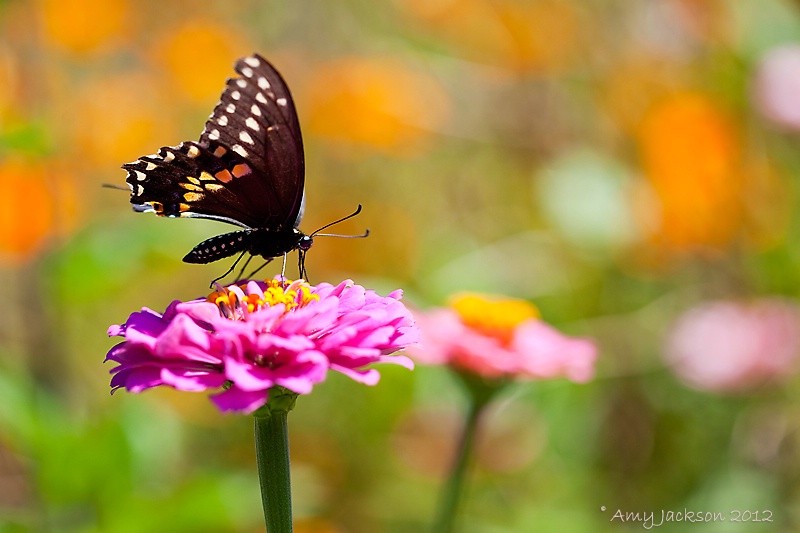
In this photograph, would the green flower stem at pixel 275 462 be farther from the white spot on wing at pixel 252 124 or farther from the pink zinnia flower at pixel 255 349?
the white spot on wing at pixel 252 124

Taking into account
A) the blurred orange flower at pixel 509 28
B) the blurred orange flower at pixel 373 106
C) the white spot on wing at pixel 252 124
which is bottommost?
the white spot on wing at pixel 252 124

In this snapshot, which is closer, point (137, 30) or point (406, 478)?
point (406, 478)

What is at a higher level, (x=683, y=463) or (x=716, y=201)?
(x=716, y=201)

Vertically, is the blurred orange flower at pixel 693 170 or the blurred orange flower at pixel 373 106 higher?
the blurred orange flower at pixel 373 106

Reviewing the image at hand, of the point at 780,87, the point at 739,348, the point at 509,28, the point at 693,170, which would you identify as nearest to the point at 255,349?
the point at 739,348

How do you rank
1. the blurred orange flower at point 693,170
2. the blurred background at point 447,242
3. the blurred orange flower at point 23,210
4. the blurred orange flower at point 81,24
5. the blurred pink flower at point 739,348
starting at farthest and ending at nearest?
the blurred orange flower at point 81,24, the blurred orange flower at point 693,170, the blurred pink flower at point 739,348, the blurred orange flower at point 23,210, the blurred background at point 447,242

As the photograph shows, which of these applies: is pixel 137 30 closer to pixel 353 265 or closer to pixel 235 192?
pixel 353 265

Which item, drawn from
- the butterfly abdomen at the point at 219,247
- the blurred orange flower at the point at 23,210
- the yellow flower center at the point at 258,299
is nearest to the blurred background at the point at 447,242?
the blurred orange flower at the point at 23,210

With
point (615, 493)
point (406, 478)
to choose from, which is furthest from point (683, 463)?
point (406, 478)
